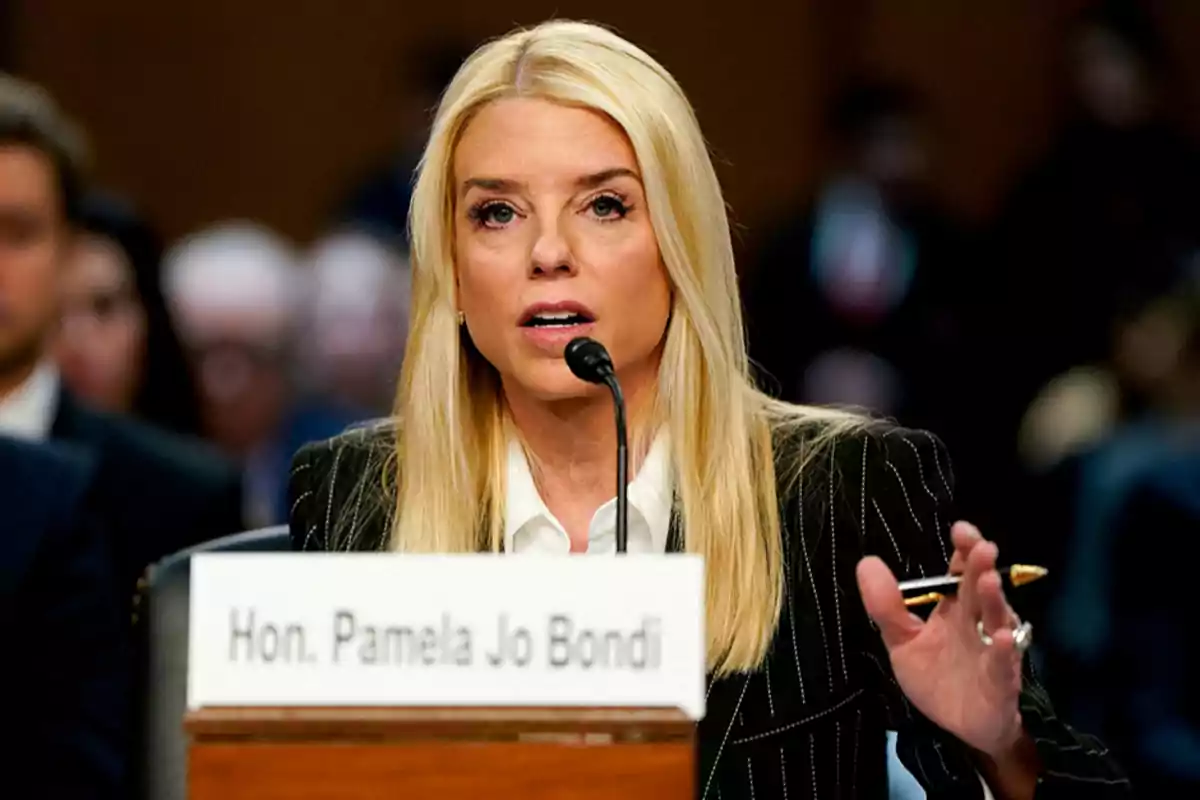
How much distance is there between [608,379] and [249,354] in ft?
13.0

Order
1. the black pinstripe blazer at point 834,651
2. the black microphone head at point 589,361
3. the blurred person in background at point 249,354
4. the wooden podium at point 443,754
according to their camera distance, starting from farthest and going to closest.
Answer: the blurred person in background at point 249,354
the black pinstripe blazer at point 834,651
the black microphone head at point 589,361
the wooden podium at point 443,754

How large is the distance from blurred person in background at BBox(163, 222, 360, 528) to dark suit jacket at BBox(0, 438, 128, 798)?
253 centimetres

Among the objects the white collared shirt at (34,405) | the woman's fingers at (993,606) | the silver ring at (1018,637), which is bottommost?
the silver ring at (1018,637)

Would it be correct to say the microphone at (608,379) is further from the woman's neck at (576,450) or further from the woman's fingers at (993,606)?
the woman's fingers at (993,606)

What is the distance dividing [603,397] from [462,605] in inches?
34.5

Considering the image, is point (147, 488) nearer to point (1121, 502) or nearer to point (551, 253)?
point (551, 253)

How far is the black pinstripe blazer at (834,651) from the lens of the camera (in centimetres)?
266

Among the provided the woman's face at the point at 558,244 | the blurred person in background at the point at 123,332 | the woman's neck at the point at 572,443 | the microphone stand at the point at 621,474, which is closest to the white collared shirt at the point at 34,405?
the blurred person in background at the point at 123,332

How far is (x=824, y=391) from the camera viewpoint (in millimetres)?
6523

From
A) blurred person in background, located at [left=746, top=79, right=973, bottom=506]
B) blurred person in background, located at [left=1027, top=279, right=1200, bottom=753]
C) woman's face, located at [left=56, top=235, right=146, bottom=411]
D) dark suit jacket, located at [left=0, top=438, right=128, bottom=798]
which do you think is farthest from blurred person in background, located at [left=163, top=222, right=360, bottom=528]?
dark suit jacket, located at [left=0, top=438, right=128, bottom=798]

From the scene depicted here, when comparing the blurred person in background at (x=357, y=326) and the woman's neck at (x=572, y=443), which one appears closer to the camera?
the woman's neck at (x=572, y=443)

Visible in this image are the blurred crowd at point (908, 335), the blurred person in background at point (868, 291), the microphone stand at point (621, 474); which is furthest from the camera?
the blurred person in background at point (868, 291)

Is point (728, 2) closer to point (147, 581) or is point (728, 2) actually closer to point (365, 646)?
point (147, 581)

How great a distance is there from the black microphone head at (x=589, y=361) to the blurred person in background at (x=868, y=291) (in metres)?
3.88
